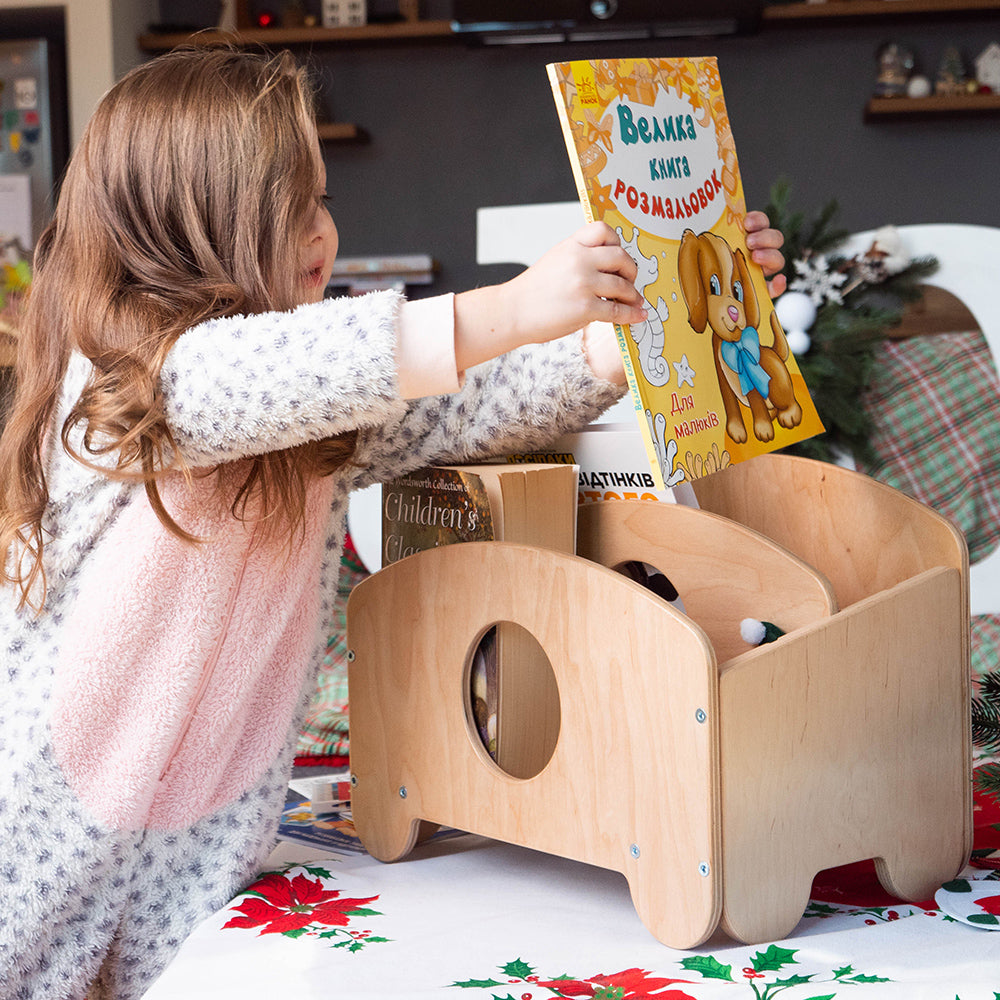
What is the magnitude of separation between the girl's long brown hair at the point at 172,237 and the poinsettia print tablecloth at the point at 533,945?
269 mm

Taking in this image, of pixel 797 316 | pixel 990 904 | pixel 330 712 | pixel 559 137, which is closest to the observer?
pixel 990 904

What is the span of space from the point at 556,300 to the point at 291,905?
1.44 feet

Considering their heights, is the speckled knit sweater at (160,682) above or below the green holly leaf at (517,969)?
above

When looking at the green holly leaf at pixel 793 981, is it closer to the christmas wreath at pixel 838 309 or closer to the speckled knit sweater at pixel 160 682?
the speckled knit sweater at pixel 160 682

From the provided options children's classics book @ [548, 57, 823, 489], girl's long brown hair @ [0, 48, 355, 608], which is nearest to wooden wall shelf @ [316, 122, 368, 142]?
girl's long brown hair @ [0, 48, 355, 608]

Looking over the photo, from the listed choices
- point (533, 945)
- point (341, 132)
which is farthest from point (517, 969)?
point (341, 132)

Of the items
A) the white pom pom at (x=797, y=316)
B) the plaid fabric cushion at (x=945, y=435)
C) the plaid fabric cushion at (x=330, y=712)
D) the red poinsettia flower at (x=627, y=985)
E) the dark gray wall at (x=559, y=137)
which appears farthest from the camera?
the dark gray wall at (x=559, y=137)

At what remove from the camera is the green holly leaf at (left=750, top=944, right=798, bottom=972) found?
0.66 m

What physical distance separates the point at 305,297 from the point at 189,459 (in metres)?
0.19

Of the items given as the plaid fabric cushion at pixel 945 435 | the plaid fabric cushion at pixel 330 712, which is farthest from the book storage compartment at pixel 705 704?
the plaid fabric cushion at pixel 945 435

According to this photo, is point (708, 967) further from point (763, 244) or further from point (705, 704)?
point (763, 244)

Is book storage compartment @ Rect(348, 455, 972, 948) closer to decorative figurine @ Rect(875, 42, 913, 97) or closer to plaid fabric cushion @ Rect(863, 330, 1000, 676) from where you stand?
plaid fabric cushion @ Rect(863, 330, 1000, 676)

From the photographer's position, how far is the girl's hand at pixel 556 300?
2.35 ft

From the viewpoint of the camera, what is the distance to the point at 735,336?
84 cm
